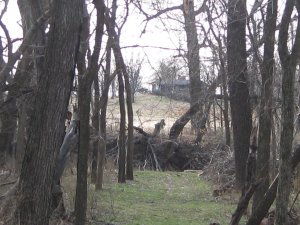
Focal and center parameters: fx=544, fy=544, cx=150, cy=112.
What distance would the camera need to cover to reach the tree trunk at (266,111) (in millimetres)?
10383

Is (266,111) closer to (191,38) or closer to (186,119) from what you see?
(191,38)

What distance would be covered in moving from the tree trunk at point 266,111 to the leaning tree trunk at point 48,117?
4301 mm

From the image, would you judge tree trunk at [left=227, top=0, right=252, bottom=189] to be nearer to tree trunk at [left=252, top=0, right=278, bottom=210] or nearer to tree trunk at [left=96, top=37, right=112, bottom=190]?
tree trunk at [left=96, top=37, right=112, bottom=190]

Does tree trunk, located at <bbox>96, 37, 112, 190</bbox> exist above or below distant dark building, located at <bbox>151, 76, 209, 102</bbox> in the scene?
below

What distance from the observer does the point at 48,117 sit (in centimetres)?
746

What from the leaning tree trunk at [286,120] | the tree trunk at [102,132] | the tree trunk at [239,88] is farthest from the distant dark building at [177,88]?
the leaning tree trunk at [286,120]

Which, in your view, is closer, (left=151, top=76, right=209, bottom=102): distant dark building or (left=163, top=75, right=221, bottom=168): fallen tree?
(left=163, top=75, right=221, bottom=168): fallen tree

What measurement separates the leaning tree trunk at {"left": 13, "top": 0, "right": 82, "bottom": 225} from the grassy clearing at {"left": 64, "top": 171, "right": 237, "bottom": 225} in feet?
9.76

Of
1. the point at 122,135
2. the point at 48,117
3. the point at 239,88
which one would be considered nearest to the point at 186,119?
the point at 122,135

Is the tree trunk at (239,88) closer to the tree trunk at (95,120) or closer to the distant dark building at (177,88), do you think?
the tree trunk at (95,120)

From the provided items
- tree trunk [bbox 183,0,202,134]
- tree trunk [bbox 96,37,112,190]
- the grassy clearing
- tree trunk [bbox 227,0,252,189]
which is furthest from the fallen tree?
tree trunk [bbox 227,0,252,189]

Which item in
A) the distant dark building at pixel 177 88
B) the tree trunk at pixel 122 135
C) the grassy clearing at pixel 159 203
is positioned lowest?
the grassy clearing at pixel 159 203

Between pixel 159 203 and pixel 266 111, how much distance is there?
14.8 ft

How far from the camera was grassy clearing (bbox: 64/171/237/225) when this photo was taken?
11.1 meters
